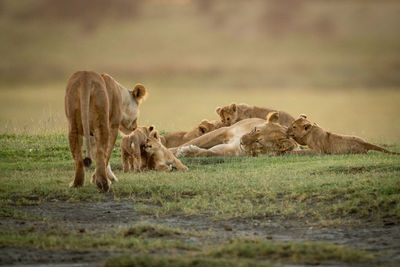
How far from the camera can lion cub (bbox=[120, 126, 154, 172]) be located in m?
10.8

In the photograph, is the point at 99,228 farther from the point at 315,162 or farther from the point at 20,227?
the point at 315,162

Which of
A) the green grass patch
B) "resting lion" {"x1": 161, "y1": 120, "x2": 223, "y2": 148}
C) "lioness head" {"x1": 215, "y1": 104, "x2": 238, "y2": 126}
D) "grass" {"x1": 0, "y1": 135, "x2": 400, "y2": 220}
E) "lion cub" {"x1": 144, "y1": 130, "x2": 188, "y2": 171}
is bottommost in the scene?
the green grass patch

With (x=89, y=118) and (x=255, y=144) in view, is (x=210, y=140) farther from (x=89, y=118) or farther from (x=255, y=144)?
(x=89, y=118)

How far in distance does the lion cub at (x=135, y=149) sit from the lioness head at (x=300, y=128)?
260 cm

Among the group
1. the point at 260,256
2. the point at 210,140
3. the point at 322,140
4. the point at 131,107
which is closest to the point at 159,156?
the point at 131,107

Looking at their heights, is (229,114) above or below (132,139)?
above

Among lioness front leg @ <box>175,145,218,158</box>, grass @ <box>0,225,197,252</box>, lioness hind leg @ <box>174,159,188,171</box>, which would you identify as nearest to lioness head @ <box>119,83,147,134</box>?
lioness hind leg @ <box>174,159,188,171</box>

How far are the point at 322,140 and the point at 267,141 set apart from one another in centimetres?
93

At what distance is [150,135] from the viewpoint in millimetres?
11031

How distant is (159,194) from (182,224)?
1.47m

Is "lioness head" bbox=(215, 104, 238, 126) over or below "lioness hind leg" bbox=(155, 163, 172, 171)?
over

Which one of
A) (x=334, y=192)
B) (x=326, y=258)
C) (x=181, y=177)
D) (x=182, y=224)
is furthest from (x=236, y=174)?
(x=326, y=258)

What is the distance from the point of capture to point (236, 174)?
10203 millimetres

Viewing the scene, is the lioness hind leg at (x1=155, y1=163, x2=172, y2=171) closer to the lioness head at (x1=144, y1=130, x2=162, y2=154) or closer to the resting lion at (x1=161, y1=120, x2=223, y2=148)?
the lioness head at (x1=144, y1=130, x2=162, y2=154)
